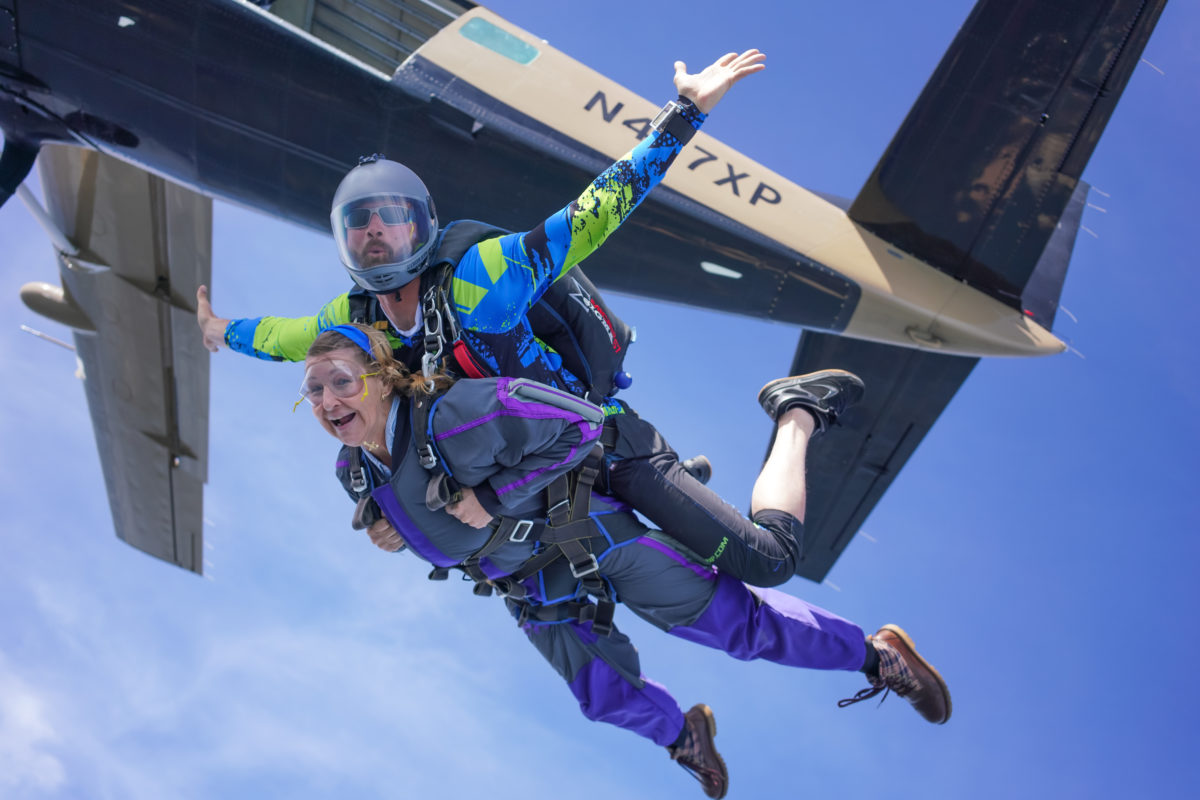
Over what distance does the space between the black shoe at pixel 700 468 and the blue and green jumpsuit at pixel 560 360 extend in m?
0.43

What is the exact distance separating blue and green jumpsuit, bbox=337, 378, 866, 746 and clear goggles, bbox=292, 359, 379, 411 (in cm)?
20

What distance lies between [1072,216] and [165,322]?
1099 centimetres

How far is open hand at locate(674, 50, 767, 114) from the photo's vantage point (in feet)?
10.4

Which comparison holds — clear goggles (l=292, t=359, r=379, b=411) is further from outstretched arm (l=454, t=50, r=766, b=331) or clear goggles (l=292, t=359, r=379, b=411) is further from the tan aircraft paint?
the tan aircraft paint

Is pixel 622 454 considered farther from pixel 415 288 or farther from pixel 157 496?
pixel 157 496

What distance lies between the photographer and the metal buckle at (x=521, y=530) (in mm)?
3504

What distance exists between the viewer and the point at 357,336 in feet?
10.4

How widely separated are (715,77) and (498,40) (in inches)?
165

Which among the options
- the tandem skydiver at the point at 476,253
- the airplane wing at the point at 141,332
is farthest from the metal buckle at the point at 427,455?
the airplane wing at the point at 141,332

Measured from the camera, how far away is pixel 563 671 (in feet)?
14.8

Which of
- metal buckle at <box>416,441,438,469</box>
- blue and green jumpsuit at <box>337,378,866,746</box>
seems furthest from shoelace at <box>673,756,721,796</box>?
metal buckle at <box>416,441,438,469</box>

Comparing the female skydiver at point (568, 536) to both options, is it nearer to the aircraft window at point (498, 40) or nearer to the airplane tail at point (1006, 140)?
the airplane tail at point (1006, 140)

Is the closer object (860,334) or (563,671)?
(563,671)

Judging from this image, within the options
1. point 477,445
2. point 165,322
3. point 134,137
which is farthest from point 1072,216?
point 165,322
